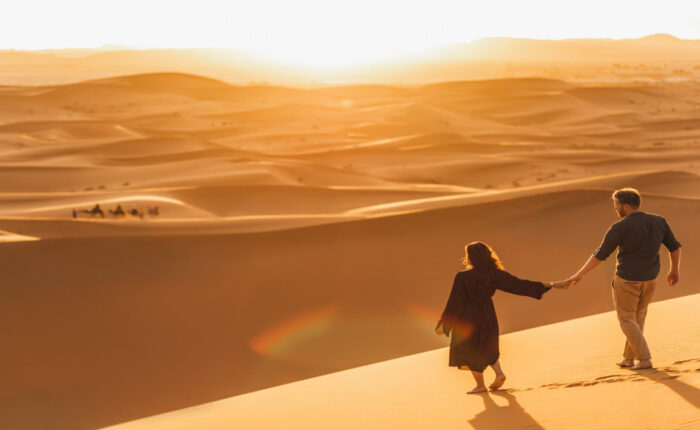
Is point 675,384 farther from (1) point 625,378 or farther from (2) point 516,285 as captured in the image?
(2) point 516,285

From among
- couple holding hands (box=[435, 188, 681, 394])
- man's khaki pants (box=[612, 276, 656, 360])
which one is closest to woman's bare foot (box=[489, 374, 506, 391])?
couple holding hands (box=[435, 188, 681, 394])

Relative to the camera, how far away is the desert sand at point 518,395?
5008mm

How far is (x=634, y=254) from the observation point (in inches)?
219

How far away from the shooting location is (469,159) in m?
33.7

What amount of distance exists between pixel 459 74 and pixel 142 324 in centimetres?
13885

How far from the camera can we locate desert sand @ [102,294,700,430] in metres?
5.01

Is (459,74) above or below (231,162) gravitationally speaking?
above

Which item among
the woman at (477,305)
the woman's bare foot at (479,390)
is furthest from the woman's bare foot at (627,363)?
the woman's bare foot at (479,390)

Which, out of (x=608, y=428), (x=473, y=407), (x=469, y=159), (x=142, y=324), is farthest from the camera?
(x=469, y=159)

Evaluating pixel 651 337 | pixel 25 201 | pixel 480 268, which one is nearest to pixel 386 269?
pixel 651 337

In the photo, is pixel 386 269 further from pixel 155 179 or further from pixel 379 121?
pixel 379 121

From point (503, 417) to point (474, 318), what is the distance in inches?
29.3

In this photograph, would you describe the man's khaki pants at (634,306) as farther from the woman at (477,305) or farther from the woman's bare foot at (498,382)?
the woman's bare foot at (498,382)

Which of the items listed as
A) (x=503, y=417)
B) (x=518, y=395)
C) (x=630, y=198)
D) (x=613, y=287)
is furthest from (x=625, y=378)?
(x=630, y=198)
